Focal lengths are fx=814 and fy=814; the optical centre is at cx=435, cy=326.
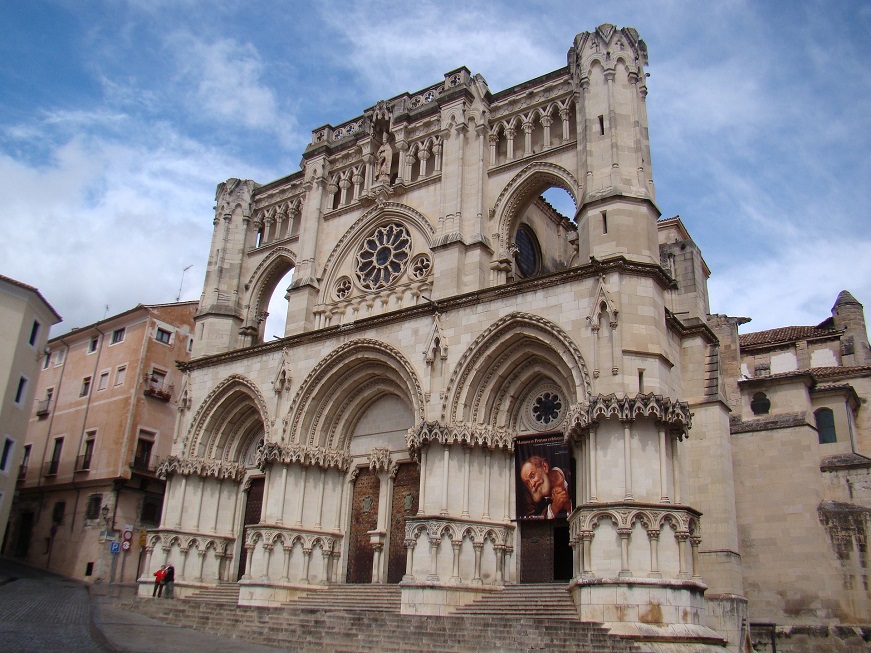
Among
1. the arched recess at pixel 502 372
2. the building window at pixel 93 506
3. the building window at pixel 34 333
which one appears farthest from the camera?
the building window at pixel 93 506

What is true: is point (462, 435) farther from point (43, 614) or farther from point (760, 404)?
point (760, 404)

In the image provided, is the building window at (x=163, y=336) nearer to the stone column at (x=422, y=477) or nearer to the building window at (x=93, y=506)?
the building window at (x=93, y=506)

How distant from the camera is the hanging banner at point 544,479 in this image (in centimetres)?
1920

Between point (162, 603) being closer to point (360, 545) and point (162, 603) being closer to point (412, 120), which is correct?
point (360, 545)

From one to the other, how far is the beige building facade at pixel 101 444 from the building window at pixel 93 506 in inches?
1.9

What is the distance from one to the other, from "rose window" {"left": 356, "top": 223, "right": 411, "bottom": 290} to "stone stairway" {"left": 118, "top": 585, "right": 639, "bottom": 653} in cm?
918

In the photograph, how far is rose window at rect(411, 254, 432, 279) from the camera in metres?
24.1

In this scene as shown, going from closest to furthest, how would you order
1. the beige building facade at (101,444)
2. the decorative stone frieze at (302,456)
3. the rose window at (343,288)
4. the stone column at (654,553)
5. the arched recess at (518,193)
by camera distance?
the stone column at (654,553) → the arched recess at (518,193) → the decorative stone frieze at (302,456) → the rose window at (343,288) → the beige building facade at (101,444)

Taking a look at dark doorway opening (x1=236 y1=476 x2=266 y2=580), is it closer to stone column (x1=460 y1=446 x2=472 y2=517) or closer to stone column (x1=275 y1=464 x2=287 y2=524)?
stone column (x1=275 y1=464 x2=287 y2=524)

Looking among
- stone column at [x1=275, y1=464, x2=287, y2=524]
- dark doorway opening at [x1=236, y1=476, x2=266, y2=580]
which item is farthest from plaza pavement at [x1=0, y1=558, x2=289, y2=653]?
stone column at [x1=275, y1=464, x2=287, y2=524]

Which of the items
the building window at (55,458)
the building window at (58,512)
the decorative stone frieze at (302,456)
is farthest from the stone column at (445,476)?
the building window at (55,458)

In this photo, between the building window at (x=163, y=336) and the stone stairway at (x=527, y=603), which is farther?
the building window at (x=163, y=336)

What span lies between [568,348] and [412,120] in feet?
36.6

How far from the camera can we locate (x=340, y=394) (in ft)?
77.9
